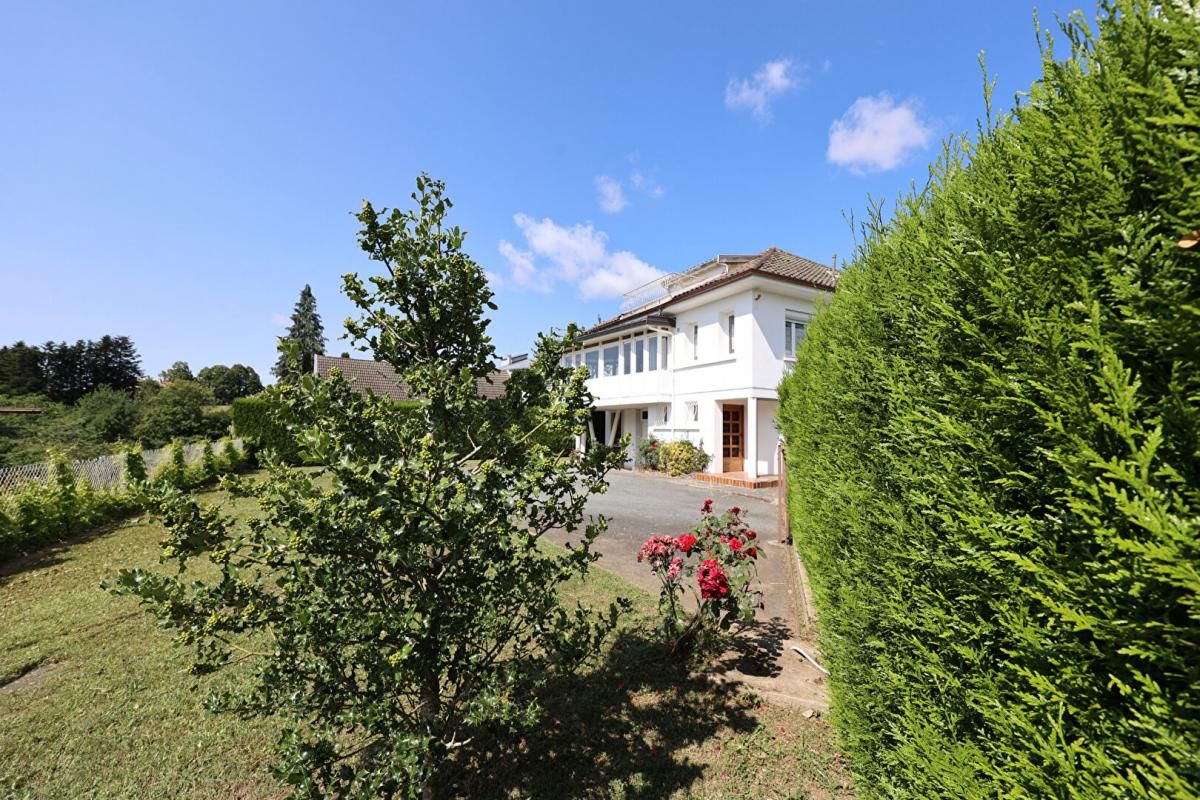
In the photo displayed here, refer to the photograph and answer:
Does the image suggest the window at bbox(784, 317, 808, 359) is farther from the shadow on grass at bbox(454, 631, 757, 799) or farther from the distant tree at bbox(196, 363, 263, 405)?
the distant tree at bbox(196, 363, 263, 405)

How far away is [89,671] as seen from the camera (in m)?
4.84

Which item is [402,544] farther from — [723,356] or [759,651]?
[723,356]

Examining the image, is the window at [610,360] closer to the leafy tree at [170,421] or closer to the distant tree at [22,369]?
the leafy tree at [170,421]

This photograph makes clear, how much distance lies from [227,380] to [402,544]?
87269mm

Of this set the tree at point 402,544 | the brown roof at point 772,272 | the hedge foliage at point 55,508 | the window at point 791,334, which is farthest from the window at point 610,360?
the tree at point 402,544

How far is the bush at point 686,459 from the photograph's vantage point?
19.1 metres

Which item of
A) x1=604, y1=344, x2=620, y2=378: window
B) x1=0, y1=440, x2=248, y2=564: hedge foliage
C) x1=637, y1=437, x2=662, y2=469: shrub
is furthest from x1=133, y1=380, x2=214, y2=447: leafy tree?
x1=637, y1=437, x2=662, y2=469: shrub

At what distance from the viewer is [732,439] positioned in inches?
762

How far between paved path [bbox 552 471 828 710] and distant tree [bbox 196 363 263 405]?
244 feet

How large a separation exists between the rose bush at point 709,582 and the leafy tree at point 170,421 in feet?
95.2

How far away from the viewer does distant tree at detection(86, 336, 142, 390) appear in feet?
166

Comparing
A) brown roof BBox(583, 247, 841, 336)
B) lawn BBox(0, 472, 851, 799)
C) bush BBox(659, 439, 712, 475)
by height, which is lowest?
lawn BBox(0, 472, 851, 799)

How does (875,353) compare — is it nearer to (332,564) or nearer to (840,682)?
(840,682)

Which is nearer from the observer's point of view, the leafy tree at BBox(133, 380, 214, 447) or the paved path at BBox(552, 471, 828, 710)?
the paved path at BBox(552, 471, 828, 710)
